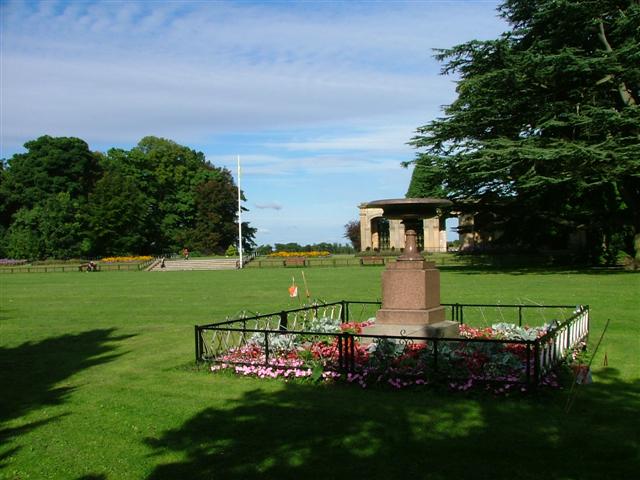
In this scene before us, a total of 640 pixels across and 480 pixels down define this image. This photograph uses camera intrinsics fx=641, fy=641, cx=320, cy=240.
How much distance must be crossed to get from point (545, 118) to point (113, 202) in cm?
5056

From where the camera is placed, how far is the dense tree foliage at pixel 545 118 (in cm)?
Answer: 2642

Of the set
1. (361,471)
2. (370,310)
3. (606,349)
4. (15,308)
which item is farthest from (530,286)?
(361,471)

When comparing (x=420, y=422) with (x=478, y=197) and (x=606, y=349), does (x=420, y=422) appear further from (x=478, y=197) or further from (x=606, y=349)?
(x=478, y=197)

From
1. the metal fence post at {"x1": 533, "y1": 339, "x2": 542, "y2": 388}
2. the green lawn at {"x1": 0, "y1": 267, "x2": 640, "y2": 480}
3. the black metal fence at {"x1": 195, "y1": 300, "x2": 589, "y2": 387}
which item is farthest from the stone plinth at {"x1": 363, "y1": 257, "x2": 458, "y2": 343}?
the metal fence post at {"x1": 533, "y1": 339, "x2": 542, "y2": 388}

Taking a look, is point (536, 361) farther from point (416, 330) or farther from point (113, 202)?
point (113, 202)

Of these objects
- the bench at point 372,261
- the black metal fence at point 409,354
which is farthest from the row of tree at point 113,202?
the black metal fence at point 409,354

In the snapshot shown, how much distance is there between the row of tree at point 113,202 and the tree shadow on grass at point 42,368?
57342mm

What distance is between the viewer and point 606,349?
10.6 meters

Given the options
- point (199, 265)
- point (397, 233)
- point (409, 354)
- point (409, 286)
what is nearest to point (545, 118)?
point (409, 286)

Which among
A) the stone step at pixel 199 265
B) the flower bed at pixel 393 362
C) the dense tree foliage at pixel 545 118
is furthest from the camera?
the stone step at pixel 199 265

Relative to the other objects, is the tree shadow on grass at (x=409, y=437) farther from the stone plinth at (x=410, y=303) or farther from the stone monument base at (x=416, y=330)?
the stone plinth at (x=410, y=303)

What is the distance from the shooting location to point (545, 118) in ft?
93.6

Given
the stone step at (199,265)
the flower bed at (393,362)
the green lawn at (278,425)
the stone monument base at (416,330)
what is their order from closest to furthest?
the green lawn at (278,425) → the flower bed at (393,362) → the stone monument base at (416,330) → the stone step at (199,265)

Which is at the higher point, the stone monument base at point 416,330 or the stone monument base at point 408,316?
the stone monument base at point 408,316
